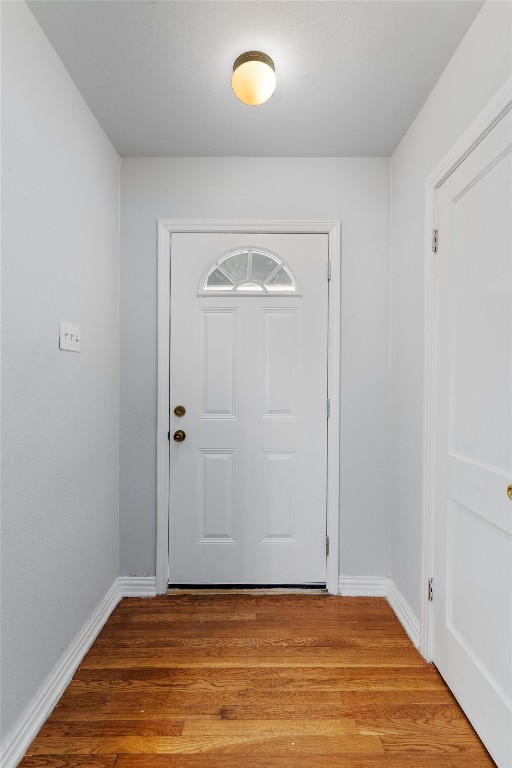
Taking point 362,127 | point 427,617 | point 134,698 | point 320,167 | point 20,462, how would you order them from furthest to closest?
point 320,167
point 362,127
point 427,617
point 134,698
point 20,462

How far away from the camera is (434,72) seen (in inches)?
62.7

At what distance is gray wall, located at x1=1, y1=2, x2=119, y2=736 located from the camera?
125 centimetres

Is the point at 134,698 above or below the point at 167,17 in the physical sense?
below

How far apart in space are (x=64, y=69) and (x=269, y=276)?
47.5 inches

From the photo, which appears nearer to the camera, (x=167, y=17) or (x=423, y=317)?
(x=167, y=17)

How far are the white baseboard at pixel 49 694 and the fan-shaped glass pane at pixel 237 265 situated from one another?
69.6 inches

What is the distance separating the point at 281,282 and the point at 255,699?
1.85 metres

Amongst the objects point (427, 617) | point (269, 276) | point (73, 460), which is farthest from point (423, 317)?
point (73, 460)

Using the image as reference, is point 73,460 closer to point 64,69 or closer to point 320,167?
point 64,69

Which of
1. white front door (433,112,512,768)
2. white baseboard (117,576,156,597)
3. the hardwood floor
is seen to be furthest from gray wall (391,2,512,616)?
white baseboard (117,576,156,597)

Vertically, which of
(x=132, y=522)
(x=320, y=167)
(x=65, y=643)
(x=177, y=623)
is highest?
(x=320, y=167)

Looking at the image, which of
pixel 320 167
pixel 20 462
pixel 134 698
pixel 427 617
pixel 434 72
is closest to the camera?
pixel 20 462

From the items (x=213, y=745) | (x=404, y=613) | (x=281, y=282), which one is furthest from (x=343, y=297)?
(x=213, y=745)

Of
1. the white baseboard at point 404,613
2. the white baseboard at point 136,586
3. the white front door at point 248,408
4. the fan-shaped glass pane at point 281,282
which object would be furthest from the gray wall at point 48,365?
the white baseboard at point 404,613
